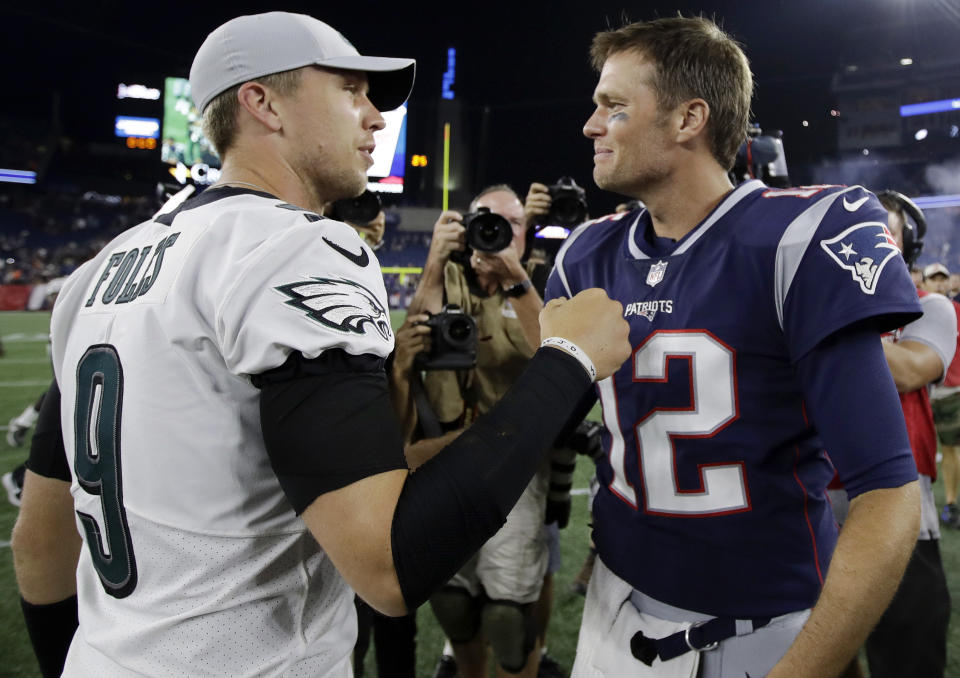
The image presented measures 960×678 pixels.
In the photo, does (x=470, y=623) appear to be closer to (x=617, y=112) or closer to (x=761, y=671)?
(x=761, y=671)

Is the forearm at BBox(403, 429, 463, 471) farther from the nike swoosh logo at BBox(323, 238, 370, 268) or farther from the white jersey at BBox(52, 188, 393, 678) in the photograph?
the nike swoosh logo at BBox(323, 238, 370, 268)

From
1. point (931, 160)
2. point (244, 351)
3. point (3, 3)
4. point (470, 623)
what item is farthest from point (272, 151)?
point (3, 3)

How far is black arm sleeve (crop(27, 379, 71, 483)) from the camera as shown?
52.6 inches

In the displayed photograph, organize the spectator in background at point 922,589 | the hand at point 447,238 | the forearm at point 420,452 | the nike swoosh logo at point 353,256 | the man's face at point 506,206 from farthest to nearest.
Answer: the man's face at point 506,206 < the hand at point 447,238 < the spectator in background at point 922,589 < the forearm at point 420,452 < the nike swoosh logo at point 353,256

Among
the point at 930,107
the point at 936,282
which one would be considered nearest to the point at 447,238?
the point at 936,282

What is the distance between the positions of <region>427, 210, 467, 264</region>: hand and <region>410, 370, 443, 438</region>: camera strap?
56 centimetres

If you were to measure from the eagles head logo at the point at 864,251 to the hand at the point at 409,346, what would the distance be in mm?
1527

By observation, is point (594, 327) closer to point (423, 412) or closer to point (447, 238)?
point (423, 412)

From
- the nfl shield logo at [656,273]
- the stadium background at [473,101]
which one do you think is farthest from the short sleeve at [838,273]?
the stadium background at [473,101]

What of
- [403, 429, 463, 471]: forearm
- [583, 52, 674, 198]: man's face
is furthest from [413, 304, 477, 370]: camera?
[583, 52, 674, 198]: man's face

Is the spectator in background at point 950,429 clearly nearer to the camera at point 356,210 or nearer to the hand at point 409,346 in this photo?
the hand at point 409,346

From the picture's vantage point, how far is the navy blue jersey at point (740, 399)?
1146 millimetres

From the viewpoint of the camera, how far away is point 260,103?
1228mm

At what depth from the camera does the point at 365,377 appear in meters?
0.85
